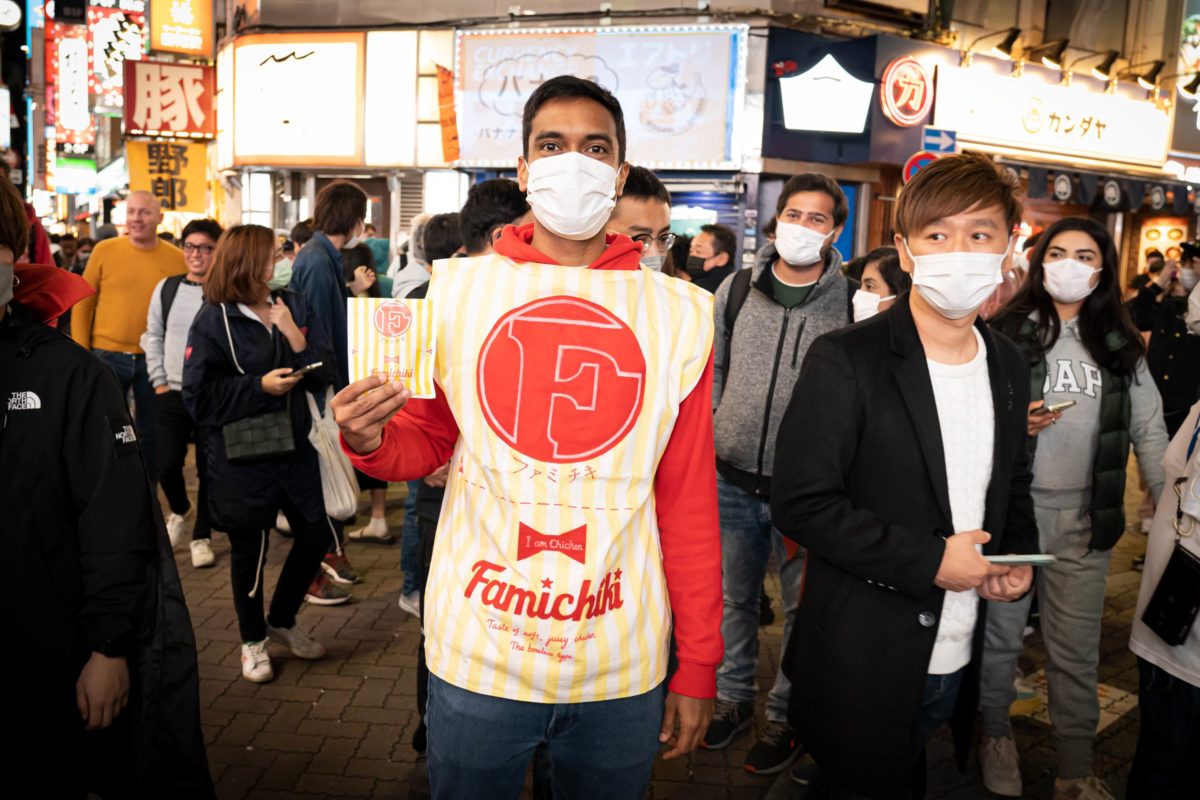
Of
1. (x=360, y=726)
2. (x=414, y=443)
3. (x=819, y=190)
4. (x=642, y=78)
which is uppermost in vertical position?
(x=642, y=78)

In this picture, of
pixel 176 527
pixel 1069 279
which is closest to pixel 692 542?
pixel 1069 279

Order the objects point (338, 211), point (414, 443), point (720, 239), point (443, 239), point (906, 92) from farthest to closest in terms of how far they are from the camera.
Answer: point (906, 92)
point (720, 239)
point (338, 211)
point (443, 239)
point (414, 443)

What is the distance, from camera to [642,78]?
13.3 meters

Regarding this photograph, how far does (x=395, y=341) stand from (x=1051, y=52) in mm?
16431

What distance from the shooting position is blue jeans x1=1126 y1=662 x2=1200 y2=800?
2.81 m

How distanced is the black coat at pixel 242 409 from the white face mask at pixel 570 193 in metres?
2.84

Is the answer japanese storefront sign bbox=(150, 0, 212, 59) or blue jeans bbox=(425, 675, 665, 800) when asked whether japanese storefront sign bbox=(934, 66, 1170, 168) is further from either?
blue jeans bbox=(425, 675, 665, 800)

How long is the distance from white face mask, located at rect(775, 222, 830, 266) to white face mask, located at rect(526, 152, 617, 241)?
6.43 feet

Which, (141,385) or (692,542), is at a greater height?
(692,542)

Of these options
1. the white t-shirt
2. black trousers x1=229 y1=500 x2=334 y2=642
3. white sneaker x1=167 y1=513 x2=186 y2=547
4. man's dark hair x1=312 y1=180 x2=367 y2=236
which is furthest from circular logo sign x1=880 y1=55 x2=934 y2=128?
the white t-shirt

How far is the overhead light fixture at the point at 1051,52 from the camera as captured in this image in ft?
50.0

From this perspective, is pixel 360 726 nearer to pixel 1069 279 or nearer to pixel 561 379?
pixel 561 379

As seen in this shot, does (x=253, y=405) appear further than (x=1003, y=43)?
No

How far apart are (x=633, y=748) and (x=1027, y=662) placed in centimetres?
410
